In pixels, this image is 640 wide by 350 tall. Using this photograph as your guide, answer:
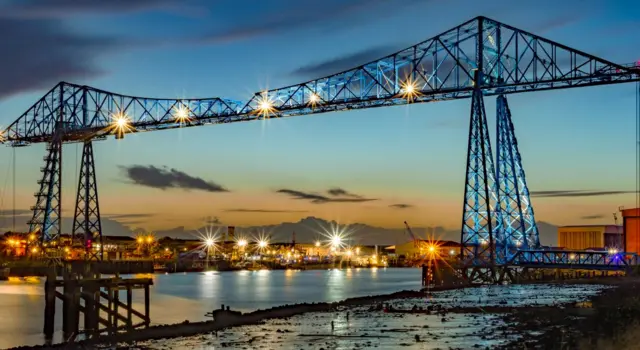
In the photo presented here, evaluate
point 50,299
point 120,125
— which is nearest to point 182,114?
point 120,125

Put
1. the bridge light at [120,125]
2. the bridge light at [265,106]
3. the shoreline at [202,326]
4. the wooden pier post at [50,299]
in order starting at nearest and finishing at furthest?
the shoreline at [202,326], the wooden pier post at [50,299], the bridge light at [265,106], the bridge light at [120,125]

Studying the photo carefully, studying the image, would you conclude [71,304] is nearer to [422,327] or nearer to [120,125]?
[422,327]

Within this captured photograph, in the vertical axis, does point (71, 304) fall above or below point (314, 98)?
below

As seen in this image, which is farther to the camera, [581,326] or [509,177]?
[509,177]

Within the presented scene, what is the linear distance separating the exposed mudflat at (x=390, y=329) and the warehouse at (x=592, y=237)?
87999mm

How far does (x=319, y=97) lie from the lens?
89.2 meters

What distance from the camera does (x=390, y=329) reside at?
35.9m

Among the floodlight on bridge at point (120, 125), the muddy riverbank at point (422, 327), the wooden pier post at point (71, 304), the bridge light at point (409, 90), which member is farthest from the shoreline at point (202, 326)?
the floodlight on bridge at point (120, 125)

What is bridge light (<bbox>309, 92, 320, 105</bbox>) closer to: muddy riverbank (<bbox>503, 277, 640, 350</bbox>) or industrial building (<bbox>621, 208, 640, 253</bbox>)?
industrial building (<bbox>621, 208, 640, 253</bbox>)

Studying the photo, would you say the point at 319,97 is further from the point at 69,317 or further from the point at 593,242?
the point at 593,242

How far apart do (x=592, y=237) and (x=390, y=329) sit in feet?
361

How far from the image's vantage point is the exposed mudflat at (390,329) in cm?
3123

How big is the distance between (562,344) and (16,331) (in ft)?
110

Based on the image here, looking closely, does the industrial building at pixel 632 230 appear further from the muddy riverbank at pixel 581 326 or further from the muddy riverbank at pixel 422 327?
the muddy riverbank at pixel 581 326
